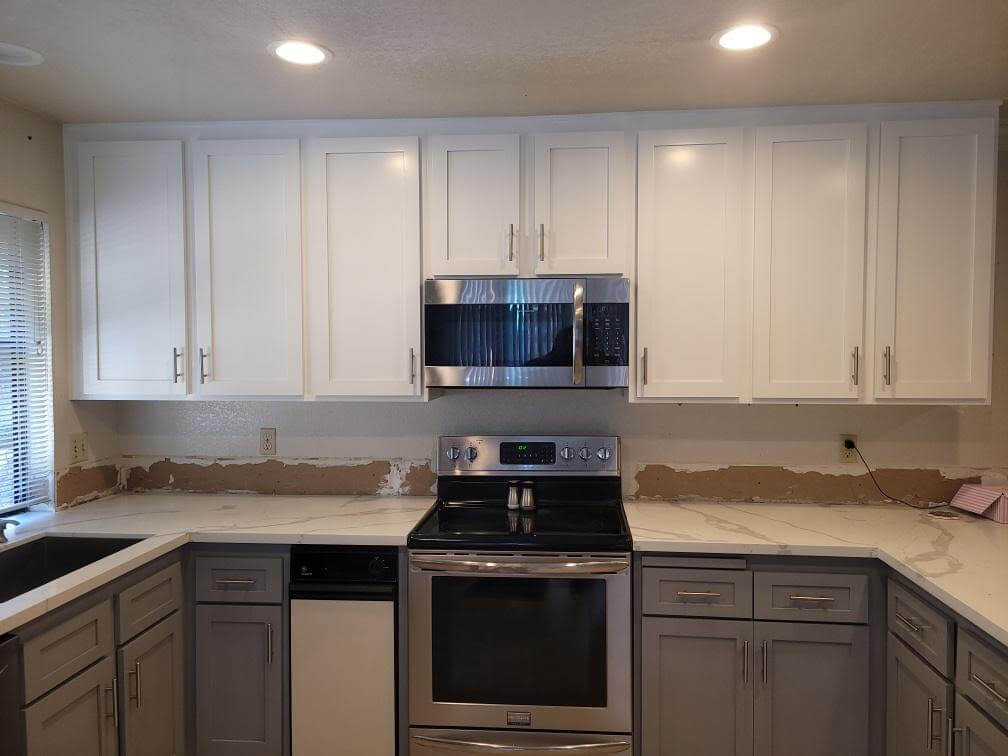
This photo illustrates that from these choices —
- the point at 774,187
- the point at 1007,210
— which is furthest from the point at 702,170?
the point at 1007,210

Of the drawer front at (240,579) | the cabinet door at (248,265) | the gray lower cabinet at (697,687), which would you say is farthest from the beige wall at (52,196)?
the gray lower cabinet at (697,687)

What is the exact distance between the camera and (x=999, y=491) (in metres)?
2.50

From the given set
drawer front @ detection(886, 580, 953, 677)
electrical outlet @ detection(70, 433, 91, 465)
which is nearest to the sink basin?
electrical outlet @ detection(70, 433, 91, 465)

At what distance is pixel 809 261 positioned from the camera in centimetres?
242

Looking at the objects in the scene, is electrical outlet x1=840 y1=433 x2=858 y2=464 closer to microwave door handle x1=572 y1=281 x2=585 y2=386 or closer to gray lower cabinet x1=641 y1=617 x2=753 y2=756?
gray lower cabinet x1=641 y1=617 x2=753 y2=756

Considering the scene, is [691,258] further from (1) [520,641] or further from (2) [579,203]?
(1) [520,641]

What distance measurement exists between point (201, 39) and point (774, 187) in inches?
74.2

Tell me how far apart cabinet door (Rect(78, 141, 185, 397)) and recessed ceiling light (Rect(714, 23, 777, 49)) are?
1.96 metres

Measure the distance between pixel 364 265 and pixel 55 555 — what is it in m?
1.46

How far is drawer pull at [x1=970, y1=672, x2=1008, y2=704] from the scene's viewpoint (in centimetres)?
154

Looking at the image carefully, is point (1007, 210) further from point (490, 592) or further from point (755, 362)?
point (490, 592)

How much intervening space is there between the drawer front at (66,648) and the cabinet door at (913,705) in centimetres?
230

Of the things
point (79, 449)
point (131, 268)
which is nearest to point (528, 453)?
point (131, 268)

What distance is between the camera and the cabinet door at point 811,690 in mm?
2176
